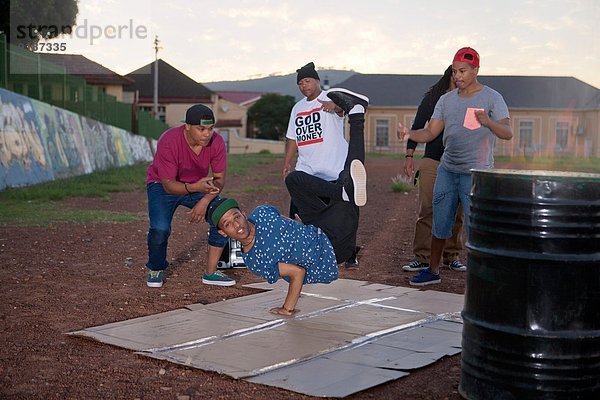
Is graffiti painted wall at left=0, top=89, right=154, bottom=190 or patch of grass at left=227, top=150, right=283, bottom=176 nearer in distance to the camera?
graffiti painted wall at left=0, top=89, right=154, bottom=190

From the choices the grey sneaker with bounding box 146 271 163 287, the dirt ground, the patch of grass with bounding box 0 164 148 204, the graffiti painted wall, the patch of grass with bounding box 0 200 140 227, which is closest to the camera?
the dirt ground

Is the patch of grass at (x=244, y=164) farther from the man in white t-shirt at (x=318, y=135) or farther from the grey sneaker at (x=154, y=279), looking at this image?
the grey sneaker at (x=154, y=279)

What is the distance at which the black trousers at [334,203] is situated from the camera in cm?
678

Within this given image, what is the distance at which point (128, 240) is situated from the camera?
1081 centimetres

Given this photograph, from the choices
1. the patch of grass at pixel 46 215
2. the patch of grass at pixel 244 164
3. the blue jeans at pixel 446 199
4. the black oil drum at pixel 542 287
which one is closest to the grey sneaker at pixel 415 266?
the blue jeans at pixel 446 199

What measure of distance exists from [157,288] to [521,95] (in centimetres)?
6663

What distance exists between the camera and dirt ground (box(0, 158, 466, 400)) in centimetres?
457

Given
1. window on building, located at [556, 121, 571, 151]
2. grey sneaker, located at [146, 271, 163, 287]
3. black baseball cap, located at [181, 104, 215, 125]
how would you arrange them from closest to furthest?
1. black baseball cap, located at [181, 104, 215, 125]
2. grey sneaker, located at [146, 271, 163, 287]
3. window on building, located at [556, 121, 571, 151]

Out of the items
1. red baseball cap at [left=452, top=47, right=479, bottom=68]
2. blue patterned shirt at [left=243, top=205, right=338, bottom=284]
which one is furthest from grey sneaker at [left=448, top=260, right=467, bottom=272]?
blue patterned shirt at [left=243, top=205, right=338, bottom=284]

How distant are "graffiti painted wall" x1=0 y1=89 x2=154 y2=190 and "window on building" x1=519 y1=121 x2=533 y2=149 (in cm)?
4639

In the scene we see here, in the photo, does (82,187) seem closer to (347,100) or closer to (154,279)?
(154,279)

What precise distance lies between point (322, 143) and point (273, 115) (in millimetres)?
73139

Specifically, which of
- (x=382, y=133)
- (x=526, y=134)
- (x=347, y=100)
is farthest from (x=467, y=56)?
(x=526, y=134)

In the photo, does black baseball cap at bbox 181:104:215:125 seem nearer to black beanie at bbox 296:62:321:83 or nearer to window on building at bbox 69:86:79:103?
black beanie at bbox 296:62:321:83
